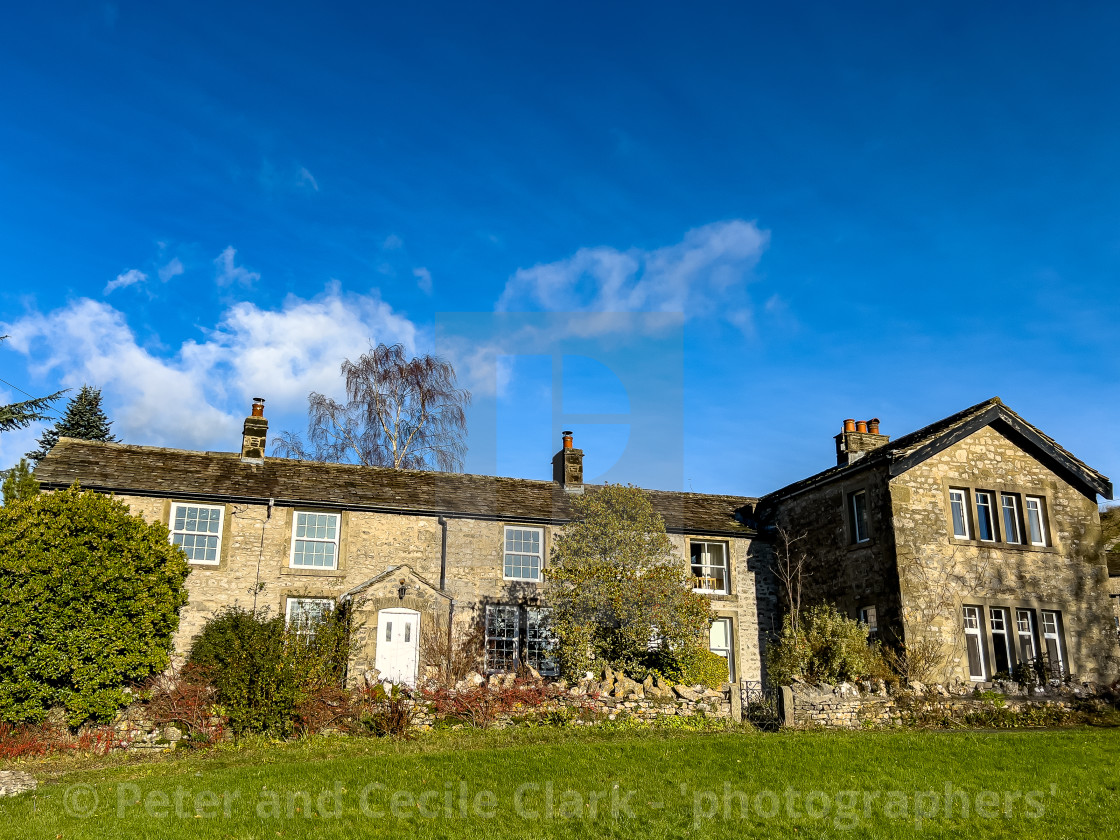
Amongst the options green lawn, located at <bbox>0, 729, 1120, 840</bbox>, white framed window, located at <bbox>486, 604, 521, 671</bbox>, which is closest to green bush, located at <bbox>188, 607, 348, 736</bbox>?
green lawn, located at <bbox>0, 729, 1120, 840</bbox>

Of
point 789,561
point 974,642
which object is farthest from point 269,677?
point 974,642

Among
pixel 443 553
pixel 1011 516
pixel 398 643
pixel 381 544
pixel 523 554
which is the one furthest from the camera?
pixel 523 554

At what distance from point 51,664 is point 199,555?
5.88 metres

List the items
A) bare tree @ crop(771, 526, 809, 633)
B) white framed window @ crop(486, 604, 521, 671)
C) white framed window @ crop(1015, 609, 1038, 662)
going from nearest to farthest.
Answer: white framed window @ crop(1015, 609, 1038, 662) < white framed window @ crop(486, 604, 521, 671) < bare tree @ crop(771, 526, 809, 633)

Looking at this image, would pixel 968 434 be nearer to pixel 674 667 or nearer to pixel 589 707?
pixel 674 667

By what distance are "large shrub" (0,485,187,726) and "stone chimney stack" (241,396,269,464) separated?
20.4ft

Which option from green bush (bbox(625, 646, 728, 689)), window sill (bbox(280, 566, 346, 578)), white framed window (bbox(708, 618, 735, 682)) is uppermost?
window sill (bbox(280, 566, 346, 578))

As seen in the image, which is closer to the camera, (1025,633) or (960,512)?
(1025,633)

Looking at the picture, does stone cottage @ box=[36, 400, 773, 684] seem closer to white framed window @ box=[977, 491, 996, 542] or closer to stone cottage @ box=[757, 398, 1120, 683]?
stone cottage @ box=[757, 398, 1120, 683]

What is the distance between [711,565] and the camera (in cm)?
2658

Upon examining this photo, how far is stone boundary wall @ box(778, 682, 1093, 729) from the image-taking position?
1741cm

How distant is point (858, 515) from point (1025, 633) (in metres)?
5.08

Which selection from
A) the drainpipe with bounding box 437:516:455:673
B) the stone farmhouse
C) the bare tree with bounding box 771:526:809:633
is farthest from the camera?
the bare tree with bounding box 771:526:809:633

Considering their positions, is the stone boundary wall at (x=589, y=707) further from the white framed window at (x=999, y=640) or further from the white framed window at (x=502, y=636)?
the white framed window at (x=999, y=640)
